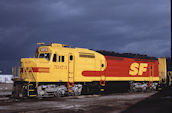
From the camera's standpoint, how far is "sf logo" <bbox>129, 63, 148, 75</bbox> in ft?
83.7

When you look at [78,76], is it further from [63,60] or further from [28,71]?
[28,71]

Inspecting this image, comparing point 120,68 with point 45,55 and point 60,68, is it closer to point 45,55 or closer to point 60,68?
point 60,68

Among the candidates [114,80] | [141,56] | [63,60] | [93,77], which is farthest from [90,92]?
[141,56]

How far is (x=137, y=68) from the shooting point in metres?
26.1

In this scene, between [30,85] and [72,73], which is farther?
[72,73]

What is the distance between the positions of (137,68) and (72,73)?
936 cm

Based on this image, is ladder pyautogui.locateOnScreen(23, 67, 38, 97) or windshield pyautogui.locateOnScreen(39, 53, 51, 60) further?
windshield pyautogui.locateOnScreen(39, 53, 51, 60)

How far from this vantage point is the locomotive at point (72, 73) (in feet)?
59.5

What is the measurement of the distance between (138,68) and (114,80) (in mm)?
4205

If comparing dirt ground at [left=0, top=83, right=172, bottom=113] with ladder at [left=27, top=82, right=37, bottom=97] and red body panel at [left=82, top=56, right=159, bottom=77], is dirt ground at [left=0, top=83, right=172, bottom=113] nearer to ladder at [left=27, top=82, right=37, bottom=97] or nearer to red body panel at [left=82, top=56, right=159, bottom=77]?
ladder at [left=27, top=82, right=37, bottom=97]

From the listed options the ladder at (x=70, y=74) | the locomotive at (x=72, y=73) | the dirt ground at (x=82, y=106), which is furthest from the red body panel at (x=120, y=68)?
the dirt ground at (x=82, y=106)

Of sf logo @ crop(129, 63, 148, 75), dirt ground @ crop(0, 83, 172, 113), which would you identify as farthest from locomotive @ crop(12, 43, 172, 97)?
dirt ground @ crop(0, 83, 172, 113)

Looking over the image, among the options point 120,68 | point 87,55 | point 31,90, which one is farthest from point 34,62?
point 120,68

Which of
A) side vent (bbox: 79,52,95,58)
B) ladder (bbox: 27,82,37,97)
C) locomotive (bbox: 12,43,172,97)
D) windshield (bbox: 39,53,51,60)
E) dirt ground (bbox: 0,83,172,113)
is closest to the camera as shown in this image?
dirt ground (bbox: 0,83,172,113)
